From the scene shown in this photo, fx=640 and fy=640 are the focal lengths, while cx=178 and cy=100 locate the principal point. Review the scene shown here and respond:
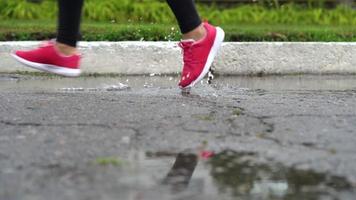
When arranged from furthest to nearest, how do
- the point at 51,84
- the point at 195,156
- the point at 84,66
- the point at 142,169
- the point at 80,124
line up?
the point at 84,66 → the point at 51,84 → the point at 80,124 → the point at 195,156 → the point at 142,169

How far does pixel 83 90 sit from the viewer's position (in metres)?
4.11

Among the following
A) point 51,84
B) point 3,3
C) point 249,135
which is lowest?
point 3,3

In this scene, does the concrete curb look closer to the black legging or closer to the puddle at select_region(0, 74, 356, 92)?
the puddle at select_region(0, 74, 356, 92)

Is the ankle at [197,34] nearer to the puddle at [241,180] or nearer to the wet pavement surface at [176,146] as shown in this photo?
the wet pavement surface at [176,146]

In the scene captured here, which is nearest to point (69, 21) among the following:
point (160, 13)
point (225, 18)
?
point (160, 13)

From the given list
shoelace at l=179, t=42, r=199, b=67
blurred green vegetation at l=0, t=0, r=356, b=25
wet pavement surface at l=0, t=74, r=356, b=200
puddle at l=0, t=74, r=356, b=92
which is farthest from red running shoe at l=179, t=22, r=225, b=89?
blurred green vegetation at l=0, t=0, r=356, b=25

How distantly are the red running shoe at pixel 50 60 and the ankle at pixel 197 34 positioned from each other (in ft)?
2.03

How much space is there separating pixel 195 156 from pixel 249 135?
15.1 inches

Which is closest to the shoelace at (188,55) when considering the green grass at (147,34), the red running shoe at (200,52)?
the red running shoe at (200,52)

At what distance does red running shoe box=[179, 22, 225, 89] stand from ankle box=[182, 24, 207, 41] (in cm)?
2

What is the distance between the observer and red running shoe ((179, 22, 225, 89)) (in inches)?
137

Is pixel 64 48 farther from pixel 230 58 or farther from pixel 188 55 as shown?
pixel 230 58

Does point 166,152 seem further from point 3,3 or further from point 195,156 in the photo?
point 3,3

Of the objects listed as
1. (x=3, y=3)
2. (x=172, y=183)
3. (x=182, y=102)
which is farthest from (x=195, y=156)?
(x=3, y=3)
